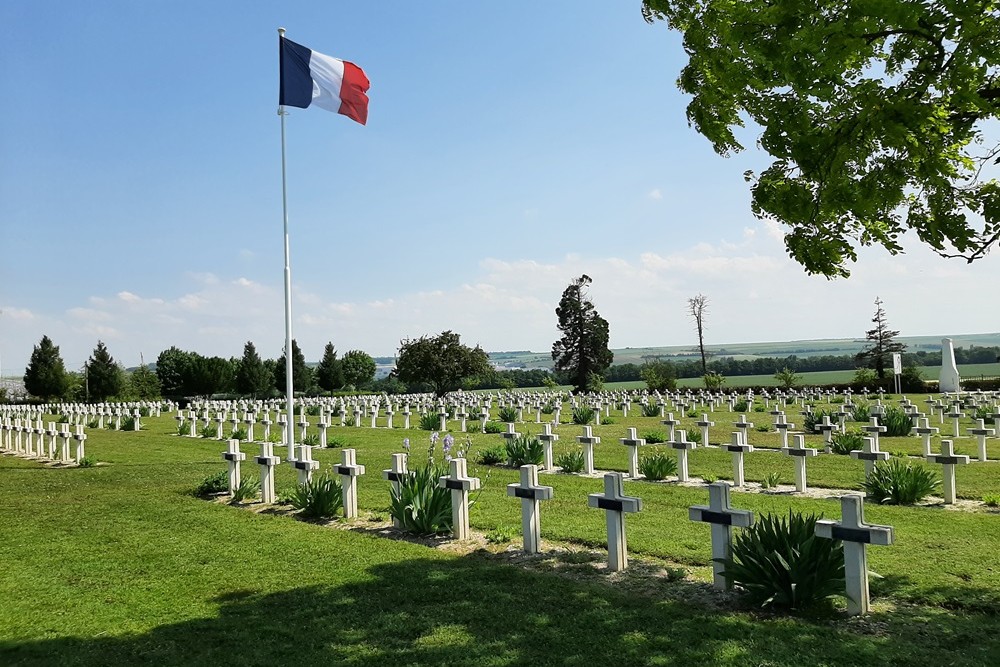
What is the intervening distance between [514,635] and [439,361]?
4061 centimetres

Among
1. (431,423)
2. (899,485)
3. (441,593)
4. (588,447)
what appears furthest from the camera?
(431,423)

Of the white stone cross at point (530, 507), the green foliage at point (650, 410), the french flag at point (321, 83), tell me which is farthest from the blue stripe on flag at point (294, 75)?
the green foliage at point (650, 410)

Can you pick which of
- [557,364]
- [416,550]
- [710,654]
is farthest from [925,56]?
[557,364]

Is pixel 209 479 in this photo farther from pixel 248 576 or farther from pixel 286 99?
pixel 286 99

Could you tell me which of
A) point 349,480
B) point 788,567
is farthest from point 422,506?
point 788,567

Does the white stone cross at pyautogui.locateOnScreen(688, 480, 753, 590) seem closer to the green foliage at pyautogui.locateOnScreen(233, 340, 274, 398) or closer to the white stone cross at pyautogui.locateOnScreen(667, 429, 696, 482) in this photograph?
the white stone cross at pyautogui.locateOnScreen(667, 429, 696, 482)

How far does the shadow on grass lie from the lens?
451 centimetres

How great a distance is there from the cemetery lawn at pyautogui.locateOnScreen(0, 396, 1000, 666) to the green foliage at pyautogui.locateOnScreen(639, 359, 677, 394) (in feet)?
140

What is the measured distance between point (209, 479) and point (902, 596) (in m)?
9.68

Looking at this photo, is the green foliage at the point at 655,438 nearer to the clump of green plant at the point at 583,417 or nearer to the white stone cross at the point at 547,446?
the white stone cross at the point at 547,446

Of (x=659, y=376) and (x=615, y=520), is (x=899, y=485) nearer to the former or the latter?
(x=615, y=520)

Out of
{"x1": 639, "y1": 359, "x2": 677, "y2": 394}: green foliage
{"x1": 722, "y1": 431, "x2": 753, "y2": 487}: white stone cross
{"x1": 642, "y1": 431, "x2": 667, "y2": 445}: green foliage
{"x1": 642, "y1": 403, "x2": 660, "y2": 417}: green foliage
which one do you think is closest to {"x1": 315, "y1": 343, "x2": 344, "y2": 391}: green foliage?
{"x1": 639, "y1": 359, "x2": 677, "y2": 394}: green foliage

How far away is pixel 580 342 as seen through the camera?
204ft

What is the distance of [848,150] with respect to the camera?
5.61m
